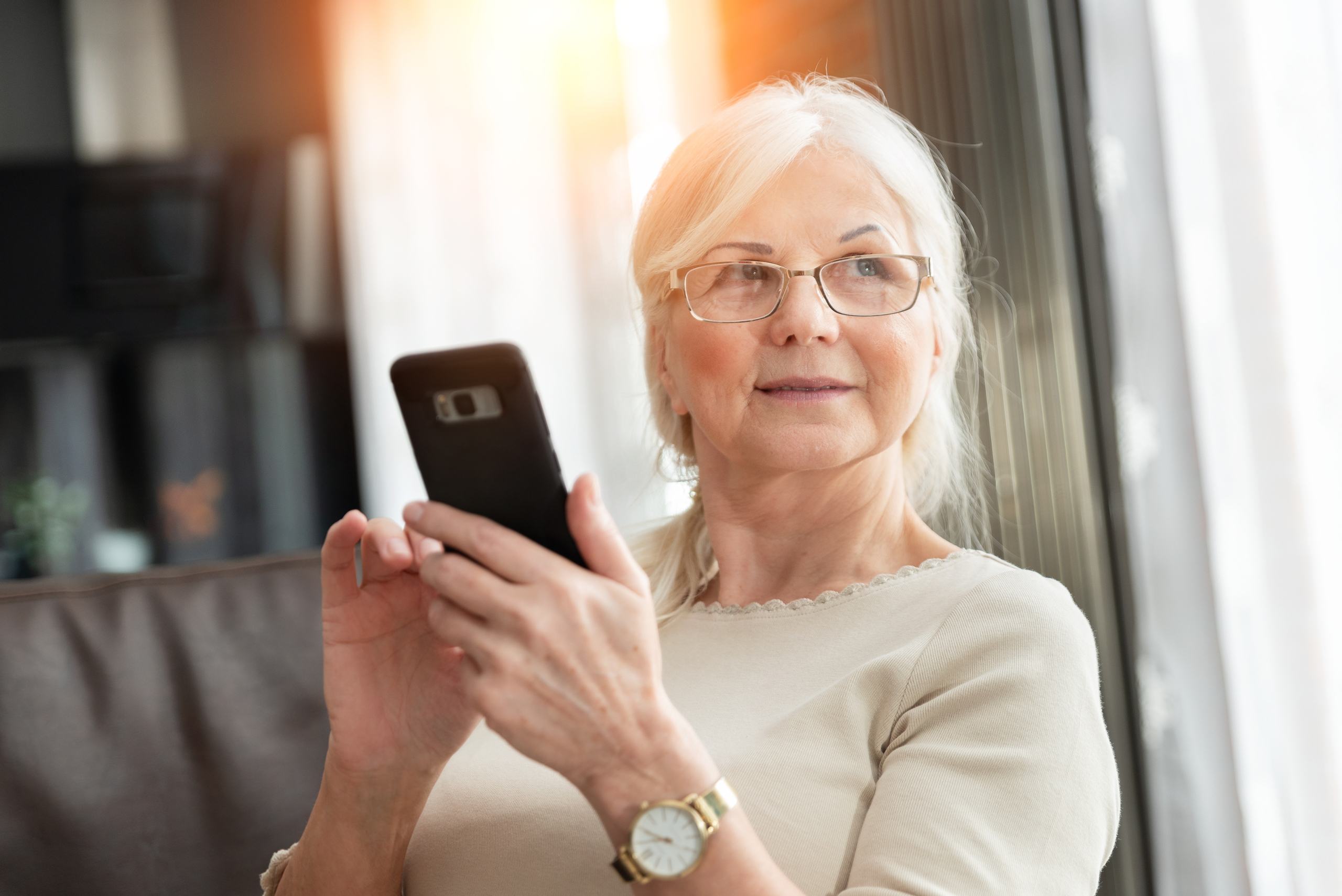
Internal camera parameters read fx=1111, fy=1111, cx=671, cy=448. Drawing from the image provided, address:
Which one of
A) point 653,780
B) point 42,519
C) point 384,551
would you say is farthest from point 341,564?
point 42,519

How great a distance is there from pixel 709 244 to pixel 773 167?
0.09 metres

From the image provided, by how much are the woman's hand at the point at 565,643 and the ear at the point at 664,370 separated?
47 centimetres

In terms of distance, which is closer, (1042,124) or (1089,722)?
(1089,722)

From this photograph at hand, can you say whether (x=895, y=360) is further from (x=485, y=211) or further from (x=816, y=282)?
(x=485, y=211)

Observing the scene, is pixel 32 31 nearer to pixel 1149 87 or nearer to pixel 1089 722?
pixel 1149 87

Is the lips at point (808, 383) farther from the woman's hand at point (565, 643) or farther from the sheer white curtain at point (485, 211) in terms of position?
the sheer white curtain at point (485, 211)

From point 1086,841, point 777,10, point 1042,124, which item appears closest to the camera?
point 1086,841

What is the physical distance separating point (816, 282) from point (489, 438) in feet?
1.35

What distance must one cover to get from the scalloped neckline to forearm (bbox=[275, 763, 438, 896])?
0.32m

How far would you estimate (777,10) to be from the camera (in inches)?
103

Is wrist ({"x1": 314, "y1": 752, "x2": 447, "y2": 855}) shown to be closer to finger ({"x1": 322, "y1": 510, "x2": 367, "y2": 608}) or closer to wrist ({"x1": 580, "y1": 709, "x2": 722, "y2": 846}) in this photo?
finger ({"x1": 322, "y1": 510, "x2": 367, "y2": 608})

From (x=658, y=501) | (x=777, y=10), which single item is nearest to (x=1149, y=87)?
(x=777, y=10)

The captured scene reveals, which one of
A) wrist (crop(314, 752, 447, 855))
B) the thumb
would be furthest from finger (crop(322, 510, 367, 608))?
the thumb

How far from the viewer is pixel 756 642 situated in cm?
102
